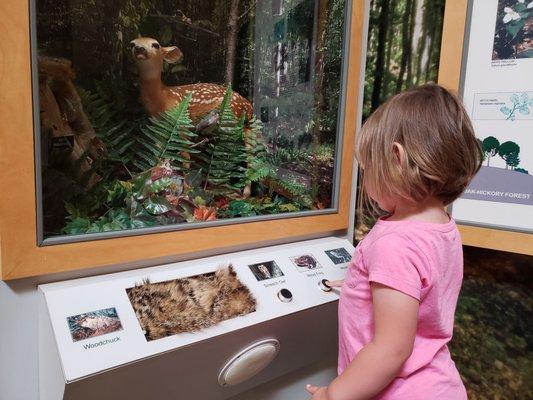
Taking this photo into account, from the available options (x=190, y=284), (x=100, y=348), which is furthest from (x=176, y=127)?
(x=100, y=348)

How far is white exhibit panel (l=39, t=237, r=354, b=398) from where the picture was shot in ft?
2.27

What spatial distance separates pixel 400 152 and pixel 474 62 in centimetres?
70

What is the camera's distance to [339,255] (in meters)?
1.18

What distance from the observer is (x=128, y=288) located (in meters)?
0.81

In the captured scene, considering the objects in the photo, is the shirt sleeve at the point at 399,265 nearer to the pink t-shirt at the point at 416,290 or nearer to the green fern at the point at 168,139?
the pink t-shirt at the point at 416,290

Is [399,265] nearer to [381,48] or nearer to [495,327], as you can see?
[495,327]

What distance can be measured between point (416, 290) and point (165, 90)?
72 cm

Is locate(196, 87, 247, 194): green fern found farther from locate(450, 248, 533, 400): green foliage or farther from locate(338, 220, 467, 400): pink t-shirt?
locate(450, 248, 533, 400): green foliage

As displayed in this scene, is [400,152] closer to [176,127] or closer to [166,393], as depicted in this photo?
[176,127]

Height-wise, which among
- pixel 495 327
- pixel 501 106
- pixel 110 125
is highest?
pixel 501 106

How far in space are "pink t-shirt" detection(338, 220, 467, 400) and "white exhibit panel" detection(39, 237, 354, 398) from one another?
0.18 metres

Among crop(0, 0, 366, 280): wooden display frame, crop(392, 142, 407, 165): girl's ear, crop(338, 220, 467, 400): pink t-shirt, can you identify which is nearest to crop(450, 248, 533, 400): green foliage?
crop(338, 220, 467, 400): pink t-shirt

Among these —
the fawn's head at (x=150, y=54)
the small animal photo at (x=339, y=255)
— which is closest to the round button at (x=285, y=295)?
the small animal photo at (x=339, y=255)

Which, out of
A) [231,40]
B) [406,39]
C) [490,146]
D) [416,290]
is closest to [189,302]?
[416,290]
